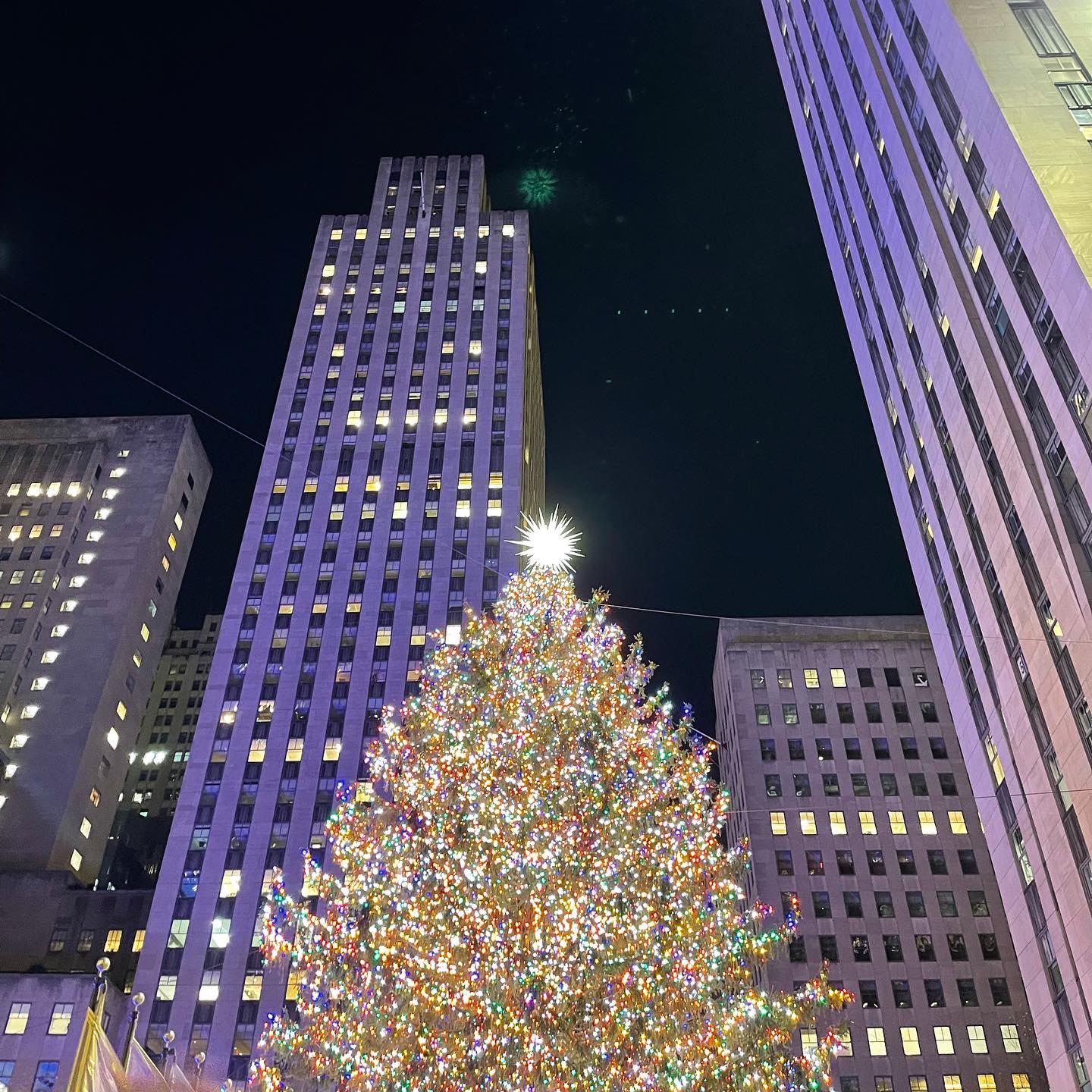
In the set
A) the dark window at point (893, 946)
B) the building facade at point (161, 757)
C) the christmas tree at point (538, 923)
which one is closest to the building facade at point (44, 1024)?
the building facade at point (161, 757)

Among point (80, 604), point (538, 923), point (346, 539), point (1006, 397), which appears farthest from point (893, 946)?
point (80, 604)

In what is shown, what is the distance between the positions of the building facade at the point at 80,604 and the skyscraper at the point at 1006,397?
211 ft

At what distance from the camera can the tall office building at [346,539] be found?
5484 cm

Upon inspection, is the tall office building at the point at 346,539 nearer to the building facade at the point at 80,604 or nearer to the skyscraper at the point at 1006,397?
the building facade at the point at 80,604

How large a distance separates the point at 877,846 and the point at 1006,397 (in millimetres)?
43450

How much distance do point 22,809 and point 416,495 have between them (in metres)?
38.1

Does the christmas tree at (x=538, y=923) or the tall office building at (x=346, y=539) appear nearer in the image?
the christmas tree at (x=538, y=923)

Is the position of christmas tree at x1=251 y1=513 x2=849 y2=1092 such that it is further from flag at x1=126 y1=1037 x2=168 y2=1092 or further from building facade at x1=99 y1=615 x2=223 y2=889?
building facade at x1=99 y1=615 x2=223 y2=889

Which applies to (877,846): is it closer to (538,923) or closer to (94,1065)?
(538,923)

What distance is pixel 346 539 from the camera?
231 ft

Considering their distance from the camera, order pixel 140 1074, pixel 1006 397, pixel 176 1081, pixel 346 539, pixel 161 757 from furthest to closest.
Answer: pixel 161 757
pixel 346 539
pixel 1006 397
pixel 176 1081
pixel 140 1074

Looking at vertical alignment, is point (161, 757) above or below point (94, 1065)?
above

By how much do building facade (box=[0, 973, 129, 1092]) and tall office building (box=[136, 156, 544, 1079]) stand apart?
3.56 m

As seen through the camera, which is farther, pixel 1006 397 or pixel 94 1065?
pixel 1006 397
